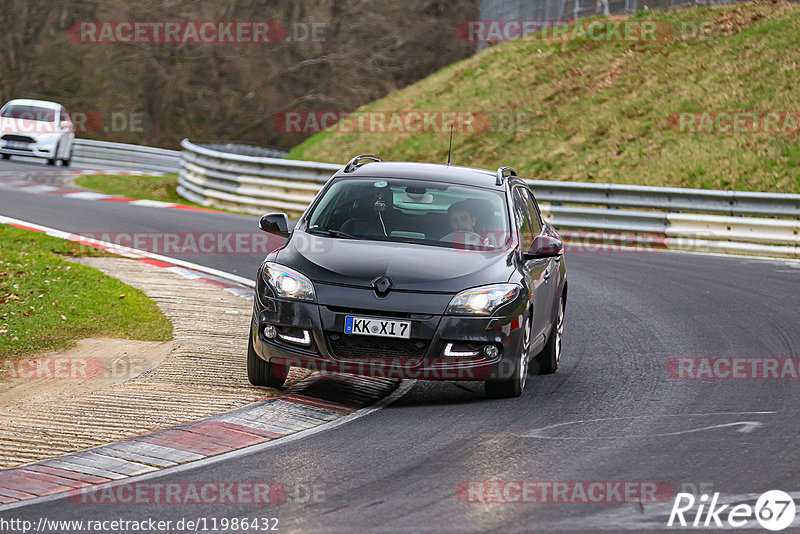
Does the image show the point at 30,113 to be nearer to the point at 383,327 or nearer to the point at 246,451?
the point at 383,327

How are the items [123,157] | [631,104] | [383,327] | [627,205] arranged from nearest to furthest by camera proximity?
[383,327] → [627,205] → [631,104] → [123,157]

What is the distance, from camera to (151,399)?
26.8 ft

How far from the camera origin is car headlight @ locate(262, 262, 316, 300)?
26.8 feet

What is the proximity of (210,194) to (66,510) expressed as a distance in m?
19.6

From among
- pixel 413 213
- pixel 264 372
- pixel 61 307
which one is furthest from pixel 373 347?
pixel 61 307

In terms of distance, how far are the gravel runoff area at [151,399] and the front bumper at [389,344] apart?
59cm

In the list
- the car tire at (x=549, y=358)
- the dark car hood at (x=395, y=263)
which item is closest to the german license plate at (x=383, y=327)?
the dark car hood at (x=395, y=263)

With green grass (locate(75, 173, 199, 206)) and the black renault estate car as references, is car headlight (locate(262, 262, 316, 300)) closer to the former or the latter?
the black renault estate car

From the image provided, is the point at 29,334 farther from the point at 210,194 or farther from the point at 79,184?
the point at 79,184

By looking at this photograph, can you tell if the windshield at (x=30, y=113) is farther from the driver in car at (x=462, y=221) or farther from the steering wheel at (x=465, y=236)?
the steering wheel at (x=465, y=236)

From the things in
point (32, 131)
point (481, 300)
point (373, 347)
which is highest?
point (32, 131)

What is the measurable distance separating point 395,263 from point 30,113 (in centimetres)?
2568

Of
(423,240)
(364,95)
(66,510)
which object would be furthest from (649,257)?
(364,95)

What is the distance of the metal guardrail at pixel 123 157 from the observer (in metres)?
35.0
